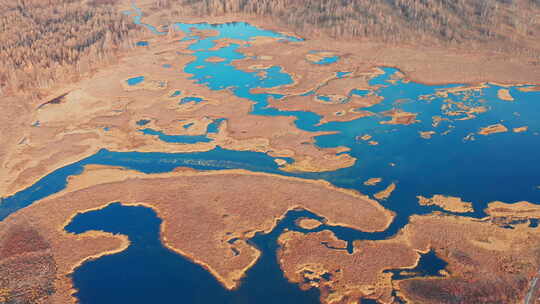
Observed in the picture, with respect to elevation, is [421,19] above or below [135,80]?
above

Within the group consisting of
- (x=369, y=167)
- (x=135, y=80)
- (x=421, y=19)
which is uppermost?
(x=421, y=19)

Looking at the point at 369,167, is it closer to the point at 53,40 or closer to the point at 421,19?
the point at 421,19

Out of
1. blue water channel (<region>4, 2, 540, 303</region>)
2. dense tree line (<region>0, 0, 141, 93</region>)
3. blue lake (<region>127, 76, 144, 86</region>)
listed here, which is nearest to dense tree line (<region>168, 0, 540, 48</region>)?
blue water channel (<region>4, 2, 540, 303</region>)

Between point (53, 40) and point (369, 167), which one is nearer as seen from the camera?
point (369, 167)

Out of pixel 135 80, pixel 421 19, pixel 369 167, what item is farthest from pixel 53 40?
pixel 421 19

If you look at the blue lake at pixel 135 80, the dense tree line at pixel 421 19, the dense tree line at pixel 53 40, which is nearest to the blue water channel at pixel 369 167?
the blue lake at pixel 135 80

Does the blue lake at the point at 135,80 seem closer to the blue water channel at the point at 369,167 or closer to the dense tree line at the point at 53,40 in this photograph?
the dense tree line at the point at 53,40
